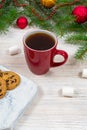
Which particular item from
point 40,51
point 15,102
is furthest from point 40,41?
point 15,102

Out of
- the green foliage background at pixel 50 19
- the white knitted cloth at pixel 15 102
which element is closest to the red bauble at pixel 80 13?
the green foliage background at pixel 50 19

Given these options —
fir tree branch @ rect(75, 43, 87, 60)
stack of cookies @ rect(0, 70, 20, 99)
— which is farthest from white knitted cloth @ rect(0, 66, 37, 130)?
fir tree branch @ rect(75, 43, 87, 60)

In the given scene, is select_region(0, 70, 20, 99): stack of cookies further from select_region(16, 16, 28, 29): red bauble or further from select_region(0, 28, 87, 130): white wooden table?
select_region(16, 16, 28, 29): red bauble

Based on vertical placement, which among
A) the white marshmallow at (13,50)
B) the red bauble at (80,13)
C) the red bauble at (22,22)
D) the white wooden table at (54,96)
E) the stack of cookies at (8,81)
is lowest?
the white wooden table at (54,96)

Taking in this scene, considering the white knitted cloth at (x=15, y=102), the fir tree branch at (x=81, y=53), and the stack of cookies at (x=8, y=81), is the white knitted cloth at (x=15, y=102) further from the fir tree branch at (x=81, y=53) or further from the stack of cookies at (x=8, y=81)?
the fir tree branch at (x=81, y=53)

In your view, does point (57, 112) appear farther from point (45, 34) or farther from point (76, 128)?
point (45, 34)

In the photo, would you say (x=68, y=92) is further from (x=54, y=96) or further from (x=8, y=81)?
(x=8, y=81)
